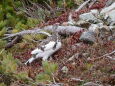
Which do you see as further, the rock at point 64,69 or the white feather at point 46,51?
the white feather at point 46,51

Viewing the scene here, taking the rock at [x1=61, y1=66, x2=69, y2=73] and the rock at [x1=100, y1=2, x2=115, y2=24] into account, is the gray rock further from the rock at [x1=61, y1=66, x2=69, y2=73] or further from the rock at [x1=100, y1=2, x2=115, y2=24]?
the rock at [x1=61, y1=66, x2=69, y2=73]

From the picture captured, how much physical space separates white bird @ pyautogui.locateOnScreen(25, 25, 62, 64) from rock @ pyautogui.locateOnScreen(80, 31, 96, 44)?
1.72 ft

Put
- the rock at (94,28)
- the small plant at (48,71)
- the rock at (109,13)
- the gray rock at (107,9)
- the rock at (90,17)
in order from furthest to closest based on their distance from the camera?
the gray rock at (107,9), the rock at (90,17), the rock at (109,13), the rock at (94,28), the small plant at (48,71)

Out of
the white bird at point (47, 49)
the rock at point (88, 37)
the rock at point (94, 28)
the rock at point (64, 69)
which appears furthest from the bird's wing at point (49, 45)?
the rock at point (64, 69)

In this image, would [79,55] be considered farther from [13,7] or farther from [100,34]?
[13,7]

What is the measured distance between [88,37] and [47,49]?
92 centimetres

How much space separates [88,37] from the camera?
26.5 ft

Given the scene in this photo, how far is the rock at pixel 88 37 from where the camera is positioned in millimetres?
7988

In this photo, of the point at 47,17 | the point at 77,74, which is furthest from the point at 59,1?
the point at 77,74

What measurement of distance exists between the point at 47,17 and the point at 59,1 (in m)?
1.37

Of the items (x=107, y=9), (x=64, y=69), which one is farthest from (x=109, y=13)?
(x=64, y=69)

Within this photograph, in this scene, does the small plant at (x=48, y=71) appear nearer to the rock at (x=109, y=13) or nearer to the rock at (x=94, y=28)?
the rock at (x=94, y=28)

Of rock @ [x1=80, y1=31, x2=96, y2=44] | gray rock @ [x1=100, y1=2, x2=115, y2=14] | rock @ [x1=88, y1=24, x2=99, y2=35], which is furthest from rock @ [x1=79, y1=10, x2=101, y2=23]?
rock @ [x1=80, y1=31, x2=96, y2=44]

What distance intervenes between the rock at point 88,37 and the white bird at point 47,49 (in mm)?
524
